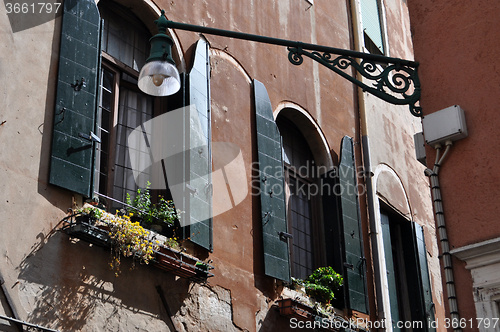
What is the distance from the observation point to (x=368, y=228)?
10.2m

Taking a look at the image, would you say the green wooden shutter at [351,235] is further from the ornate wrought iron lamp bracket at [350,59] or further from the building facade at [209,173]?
the ornate wrought iron lamp bracket at [350,59]

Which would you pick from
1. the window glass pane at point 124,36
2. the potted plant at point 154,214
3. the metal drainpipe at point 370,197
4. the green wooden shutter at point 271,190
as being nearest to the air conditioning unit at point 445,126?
the potted plant at point 154,214

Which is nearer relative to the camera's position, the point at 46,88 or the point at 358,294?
the point at 46,88

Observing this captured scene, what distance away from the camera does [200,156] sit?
742 centimetres

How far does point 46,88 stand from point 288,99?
4.11 m

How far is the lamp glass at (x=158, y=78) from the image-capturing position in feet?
17.4

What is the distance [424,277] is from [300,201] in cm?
293

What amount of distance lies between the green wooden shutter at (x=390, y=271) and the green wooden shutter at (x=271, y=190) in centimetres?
270

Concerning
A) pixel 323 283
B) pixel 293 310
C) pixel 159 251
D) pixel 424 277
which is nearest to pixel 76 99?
pixel 159 251

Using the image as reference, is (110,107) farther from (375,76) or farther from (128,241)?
(375,76)

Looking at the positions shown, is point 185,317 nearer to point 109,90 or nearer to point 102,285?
point 102,285

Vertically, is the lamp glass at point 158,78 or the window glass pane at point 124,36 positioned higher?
the window glass pane at point 124,36

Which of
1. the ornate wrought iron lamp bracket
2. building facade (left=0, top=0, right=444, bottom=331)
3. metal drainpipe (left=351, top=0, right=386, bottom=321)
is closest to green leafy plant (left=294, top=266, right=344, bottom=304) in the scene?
building facade (left=0, top=0, right=444, bottom=331)

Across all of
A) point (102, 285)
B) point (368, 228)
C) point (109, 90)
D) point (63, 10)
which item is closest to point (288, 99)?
point (368, 228)
